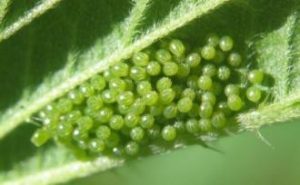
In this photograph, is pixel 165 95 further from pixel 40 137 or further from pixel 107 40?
pixel 40 137

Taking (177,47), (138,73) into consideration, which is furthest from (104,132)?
(177,47)

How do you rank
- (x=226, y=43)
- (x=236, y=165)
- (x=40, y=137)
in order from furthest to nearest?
(x=236, y=165) < (x=40, y=137) < (x=226, y=43)

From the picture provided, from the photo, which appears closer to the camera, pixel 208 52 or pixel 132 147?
pixel 208 52

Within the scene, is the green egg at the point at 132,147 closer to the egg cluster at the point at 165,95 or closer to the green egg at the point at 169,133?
the egg cluster at the point at 165,95

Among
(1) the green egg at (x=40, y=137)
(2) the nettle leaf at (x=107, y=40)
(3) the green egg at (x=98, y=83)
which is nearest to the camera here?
(2) the nettle leaf at (x=107, y=40)

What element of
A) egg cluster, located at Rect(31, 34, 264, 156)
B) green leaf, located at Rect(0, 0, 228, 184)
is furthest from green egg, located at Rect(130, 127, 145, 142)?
green leaf, located at Rect(0, 0, 228, 184)

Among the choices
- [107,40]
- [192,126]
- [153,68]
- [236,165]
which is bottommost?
[236,165]

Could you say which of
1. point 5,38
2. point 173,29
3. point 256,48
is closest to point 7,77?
point 5,38

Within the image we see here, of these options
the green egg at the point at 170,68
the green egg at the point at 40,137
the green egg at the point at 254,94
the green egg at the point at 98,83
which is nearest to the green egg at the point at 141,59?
the green egg at the point at 170,68
